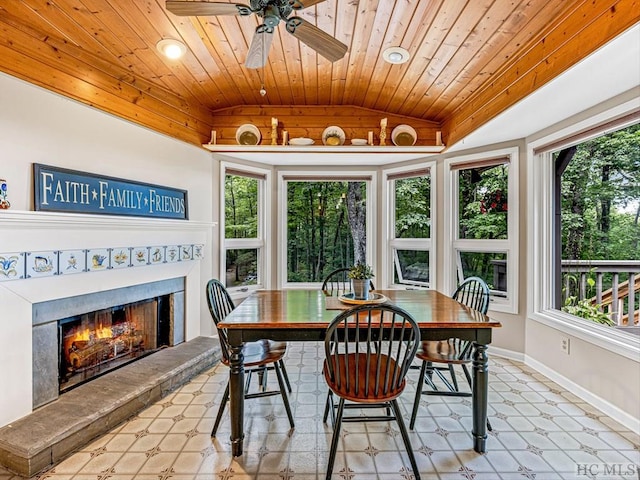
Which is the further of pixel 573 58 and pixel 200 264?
pixel 200 264

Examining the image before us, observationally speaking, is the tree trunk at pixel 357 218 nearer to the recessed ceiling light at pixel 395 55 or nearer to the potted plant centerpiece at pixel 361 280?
the recessed ceiling light at pixel 395 55

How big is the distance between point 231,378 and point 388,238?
2886mm

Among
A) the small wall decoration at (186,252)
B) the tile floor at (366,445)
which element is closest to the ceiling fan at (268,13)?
the small wall decoration at (186,252)

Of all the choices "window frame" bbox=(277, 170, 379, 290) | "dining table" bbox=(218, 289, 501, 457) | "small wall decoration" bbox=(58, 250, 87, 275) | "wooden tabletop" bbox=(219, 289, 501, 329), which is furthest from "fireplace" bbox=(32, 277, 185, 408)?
"window frame" bbox=(277, 170, 379, 290)

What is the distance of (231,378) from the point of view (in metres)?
1.99

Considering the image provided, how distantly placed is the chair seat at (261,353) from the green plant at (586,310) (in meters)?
2.51

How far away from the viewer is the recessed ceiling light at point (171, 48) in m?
2.43

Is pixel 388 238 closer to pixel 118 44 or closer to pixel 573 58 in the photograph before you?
pixel 573 58

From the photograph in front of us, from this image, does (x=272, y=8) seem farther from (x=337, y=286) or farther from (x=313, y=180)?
(x=313, y=180)

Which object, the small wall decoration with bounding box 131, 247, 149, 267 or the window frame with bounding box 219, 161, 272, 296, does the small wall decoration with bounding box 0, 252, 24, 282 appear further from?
the window frame with bounding box 219, 161, 272, 296

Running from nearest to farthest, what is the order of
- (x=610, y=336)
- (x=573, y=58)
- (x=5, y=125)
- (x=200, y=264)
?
(x=573, y=58), (x=5, y=125), (x=610, y=336), (x=200, y=264)

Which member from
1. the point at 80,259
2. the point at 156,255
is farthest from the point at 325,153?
the point at 80,259

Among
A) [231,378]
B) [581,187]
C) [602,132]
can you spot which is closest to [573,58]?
[602,132]

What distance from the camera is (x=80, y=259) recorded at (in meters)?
2.42
